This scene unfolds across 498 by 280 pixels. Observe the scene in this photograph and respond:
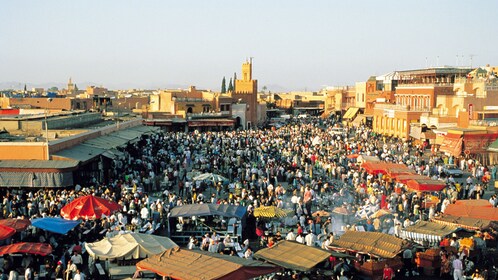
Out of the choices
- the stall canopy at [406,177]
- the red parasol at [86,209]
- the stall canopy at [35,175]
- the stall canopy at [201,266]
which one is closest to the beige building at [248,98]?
the stall canopy at [406,177]

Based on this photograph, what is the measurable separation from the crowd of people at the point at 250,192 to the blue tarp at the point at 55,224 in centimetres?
45

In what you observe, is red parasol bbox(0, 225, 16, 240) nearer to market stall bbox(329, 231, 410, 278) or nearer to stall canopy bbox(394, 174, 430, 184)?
market stall bbox(329, 231, 410, 278)

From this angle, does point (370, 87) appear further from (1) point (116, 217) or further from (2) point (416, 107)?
(1) point (116, 217)

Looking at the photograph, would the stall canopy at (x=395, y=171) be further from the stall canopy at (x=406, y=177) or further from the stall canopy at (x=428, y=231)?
the stall canopy at (x=428, y=231)

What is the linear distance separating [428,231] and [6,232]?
10.1m

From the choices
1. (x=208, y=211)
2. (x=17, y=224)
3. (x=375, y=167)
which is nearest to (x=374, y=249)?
(x=208, y=211)

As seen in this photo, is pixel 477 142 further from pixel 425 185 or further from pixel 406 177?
pixel 425 185

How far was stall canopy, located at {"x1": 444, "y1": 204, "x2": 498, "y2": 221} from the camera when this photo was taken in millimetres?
16281

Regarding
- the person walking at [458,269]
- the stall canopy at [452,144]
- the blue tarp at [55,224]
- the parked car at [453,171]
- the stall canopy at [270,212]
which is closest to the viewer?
the person walking at [458,269]

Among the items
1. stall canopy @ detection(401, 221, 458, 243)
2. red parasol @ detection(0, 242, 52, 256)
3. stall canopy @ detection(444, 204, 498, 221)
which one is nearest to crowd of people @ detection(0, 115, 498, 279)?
red parasol @ detection(0, 242, 52, 256)

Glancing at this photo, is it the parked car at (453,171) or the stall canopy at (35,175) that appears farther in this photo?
the parked car at (453,171)

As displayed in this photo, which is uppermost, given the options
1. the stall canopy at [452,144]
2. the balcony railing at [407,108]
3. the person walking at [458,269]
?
the balcony railing at [407,108]

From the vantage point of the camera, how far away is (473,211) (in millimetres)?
16625

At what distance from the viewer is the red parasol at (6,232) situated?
13.3 m
